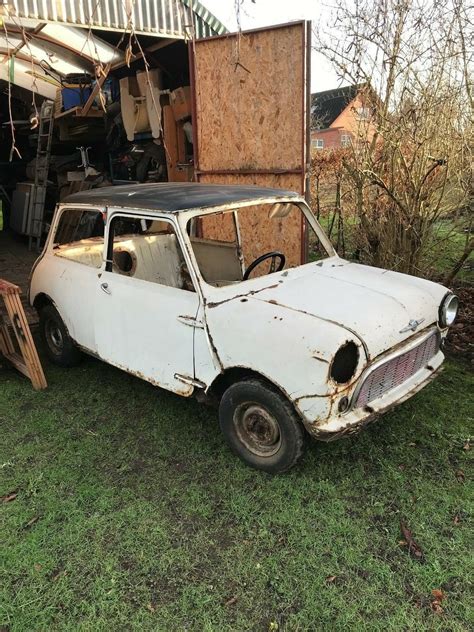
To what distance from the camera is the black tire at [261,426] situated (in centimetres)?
270

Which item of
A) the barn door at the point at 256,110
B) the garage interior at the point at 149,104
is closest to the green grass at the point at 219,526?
the garage interior at the point at 149,104

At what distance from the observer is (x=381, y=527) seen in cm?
257

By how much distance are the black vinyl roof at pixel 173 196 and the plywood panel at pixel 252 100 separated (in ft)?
6.43

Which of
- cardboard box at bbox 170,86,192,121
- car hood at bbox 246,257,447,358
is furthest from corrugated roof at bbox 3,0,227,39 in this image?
car hood at bbox 246,257,447,358

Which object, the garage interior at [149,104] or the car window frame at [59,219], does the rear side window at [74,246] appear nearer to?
the car window frame at [59,219]

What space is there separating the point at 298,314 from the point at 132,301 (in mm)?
1329

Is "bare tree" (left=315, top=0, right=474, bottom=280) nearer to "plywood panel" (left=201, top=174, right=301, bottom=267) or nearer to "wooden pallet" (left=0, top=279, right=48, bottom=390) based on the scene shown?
"plywood panel" (left=201, top=174, right=301, bottom=267)

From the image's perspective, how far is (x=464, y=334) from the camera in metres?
4.95

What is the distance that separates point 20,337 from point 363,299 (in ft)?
9.81

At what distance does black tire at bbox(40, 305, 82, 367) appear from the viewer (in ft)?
14.0

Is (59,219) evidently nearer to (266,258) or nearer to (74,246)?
(74,246)

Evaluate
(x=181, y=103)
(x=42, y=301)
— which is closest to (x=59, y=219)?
(x=42, y=301)

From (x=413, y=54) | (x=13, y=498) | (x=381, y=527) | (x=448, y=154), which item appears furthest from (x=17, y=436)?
(x=413, y=54)

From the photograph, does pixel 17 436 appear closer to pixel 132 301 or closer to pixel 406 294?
pixel 132 301
